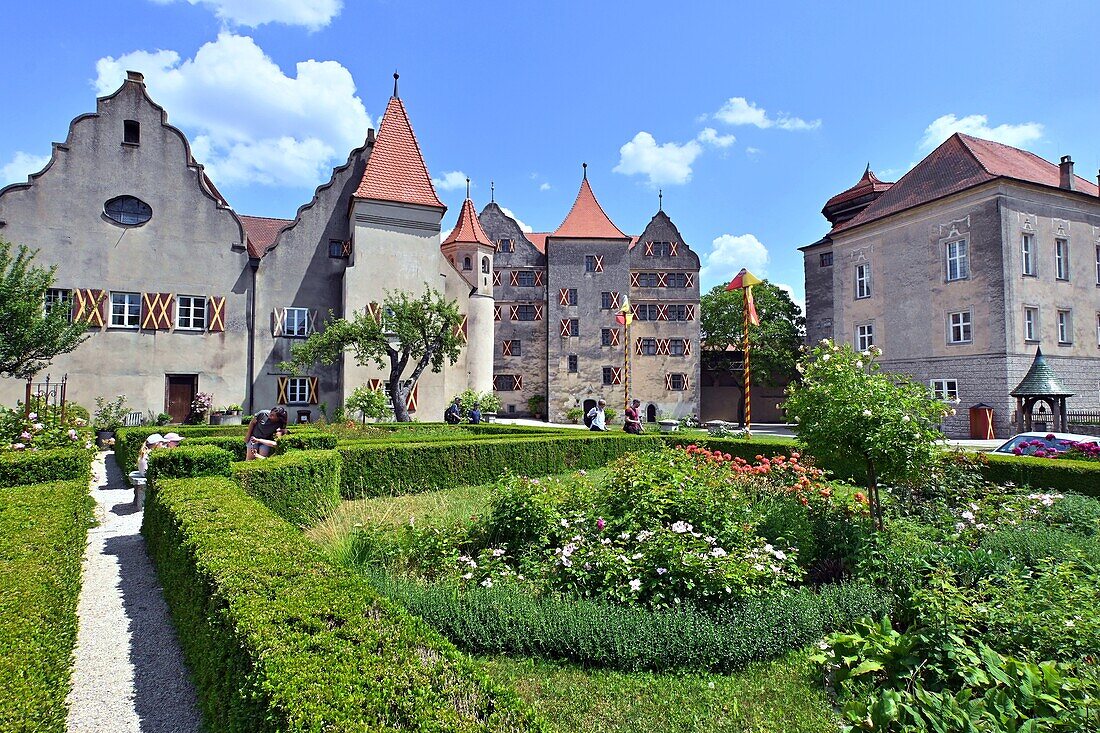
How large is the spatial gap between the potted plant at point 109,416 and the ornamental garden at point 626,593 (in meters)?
15.0

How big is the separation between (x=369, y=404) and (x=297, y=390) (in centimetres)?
541

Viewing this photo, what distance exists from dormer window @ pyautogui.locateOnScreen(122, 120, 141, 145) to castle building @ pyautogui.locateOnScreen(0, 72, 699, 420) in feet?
0.20

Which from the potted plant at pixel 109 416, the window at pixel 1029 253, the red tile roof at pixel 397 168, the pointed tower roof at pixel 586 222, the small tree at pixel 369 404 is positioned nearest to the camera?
the potted plant at pixel 109 416

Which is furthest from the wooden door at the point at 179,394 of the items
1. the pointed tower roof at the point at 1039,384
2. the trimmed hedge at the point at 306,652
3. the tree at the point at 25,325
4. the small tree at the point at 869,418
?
the pointed tower roof at the point at 1039,384

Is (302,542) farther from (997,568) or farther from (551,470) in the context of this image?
(551,470)

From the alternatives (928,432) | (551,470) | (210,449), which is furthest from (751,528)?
(551,470)

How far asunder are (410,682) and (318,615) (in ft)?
3.36

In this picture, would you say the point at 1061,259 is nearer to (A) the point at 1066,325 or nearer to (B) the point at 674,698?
(A) the point at 1066,325

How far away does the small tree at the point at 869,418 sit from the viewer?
713cm

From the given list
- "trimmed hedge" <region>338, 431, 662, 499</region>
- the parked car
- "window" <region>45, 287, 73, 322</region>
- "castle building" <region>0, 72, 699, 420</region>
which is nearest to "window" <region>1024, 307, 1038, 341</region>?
the parked car

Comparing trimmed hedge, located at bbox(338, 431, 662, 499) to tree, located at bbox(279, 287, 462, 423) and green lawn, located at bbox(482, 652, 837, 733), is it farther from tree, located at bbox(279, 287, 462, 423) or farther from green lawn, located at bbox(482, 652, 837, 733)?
tree, located at bbox(279, 287, 462, 423)

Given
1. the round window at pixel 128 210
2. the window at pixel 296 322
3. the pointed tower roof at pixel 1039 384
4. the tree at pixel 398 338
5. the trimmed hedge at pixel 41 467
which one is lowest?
the trimmed hedge at pixel 41 467

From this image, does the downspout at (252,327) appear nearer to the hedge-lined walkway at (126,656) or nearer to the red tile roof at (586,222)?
the hedge-lined walkway at (126,656)

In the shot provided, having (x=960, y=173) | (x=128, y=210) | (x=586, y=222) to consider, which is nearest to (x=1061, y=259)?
(x=960, y=173)
